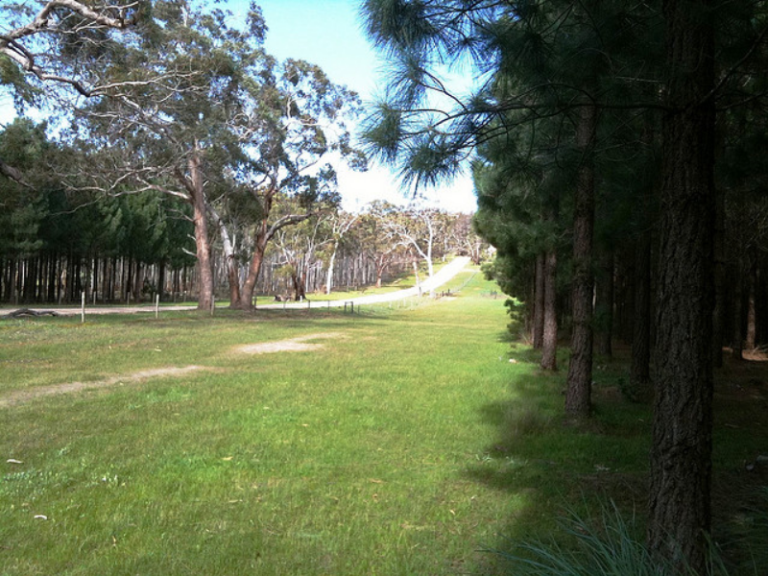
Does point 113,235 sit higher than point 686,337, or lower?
higher

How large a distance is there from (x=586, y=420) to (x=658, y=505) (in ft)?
15.3

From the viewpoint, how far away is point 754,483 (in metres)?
5.26

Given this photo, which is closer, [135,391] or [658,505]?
[658,505]

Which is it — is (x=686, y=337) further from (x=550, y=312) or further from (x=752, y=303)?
(x=752, y=303)

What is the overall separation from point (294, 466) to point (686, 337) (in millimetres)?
3757

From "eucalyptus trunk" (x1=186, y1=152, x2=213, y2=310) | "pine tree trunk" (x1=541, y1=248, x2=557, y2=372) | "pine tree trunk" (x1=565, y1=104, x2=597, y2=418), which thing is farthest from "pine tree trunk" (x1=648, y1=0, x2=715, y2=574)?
"eucalyptus trunk" (x1=186, y1=152, x2=213, y2=310)

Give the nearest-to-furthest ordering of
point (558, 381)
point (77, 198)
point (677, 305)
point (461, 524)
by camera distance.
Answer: point (677, 305) < point (461, 524) < point (558, 381) < point (77, 198)

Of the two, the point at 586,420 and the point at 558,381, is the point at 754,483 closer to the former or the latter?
the point at 586,420

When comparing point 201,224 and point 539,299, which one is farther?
point 201,224

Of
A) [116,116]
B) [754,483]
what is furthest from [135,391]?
[116,116]

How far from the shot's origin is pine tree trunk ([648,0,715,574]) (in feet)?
10.8

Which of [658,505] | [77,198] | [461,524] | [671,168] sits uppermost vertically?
[77,198]

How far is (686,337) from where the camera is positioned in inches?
130

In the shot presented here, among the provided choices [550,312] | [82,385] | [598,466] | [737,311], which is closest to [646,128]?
[598,466]
